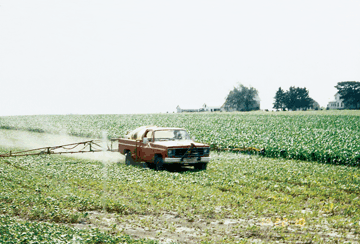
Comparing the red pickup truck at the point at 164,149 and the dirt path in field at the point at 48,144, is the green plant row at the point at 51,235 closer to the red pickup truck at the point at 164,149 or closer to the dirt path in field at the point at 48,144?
the red pickup truck at the point at 164,149

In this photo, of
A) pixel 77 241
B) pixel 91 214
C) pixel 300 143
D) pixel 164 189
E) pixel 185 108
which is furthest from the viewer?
pixel 185 108

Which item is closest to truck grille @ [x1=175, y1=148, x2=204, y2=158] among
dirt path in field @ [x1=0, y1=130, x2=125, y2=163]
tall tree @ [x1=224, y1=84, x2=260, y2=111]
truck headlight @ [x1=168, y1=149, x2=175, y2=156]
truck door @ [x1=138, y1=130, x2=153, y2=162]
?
truck headlight @ [x1=168, y1=149, x2=175, y2=156]

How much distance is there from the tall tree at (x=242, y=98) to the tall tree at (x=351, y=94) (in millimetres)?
26418

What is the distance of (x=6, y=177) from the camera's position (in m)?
13.6

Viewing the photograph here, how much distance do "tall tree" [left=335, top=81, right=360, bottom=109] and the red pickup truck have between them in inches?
3813

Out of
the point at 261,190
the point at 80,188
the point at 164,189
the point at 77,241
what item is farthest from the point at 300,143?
the point at 77,241

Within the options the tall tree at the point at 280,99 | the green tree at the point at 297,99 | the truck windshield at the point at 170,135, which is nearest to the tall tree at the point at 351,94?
the green tree at the point at 297,99

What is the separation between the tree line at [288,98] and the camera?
10116 centimetres

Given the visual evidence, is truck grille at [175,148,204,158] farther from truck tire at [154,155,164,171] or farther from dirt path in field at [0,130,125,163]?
dirt path in field at [0,130,125,163]

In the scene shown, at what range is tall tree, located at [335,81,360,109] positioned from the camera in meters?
98.9

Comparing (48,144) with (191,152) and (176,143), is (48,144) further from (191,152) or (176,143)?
(191,152)

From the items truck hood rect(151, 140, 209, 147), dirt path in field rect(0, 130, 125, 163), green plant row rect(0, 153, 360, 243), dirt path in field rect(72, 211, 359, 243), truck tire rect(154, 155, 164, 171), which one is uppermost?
truck hood rect(151, 140, 209, 147)

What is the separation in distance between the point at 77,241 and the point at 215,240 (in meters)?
2.78

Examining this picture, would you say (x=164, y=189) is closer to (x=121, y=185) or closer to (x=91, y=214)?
(x=121, y=185)
